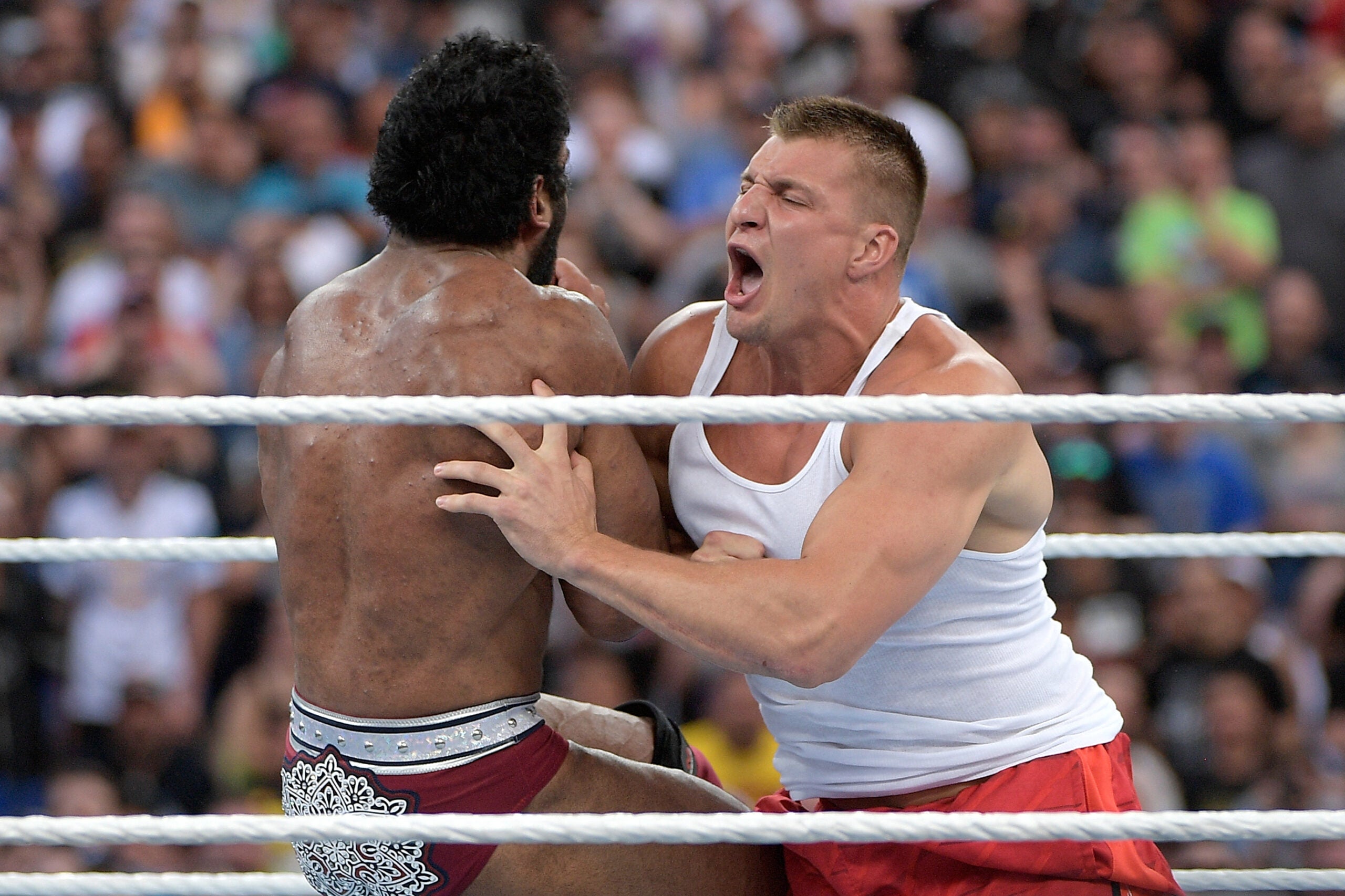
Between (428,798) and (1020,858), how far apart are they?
742 mm

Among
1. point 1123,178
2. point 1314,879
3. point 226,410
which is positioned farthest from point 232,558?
point 1123,178

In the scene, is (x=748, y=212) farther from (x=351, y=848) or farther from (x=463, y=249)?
(x=351, y=848)

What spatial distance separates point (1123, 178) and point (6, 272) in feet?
11.9

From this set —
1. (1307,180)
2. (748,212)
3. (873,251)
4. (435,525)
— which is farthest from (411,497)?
(1307,180)

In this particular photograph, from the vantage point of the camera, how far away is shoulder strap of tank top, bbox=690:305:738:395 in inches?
82.4

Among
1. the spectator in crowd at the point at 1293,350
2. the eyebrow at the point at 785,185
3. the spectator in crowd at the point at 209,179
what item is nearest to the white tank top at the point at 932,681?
the eyebrow at the point at 785,185

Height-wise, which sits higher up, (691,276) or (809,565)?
(809,565)

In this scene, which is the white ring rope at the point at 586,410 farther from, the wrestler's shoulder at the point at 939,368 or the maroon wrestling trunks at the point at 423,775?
the maroon wrestling trunks at the point at 423,775

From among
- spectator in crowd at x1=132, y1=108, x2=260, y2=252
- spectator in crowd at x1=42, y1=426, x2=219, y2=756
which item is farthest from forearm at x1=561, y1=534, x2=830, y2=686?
spectator in crowd at x1=132, y1=108, x2=260, y2=252

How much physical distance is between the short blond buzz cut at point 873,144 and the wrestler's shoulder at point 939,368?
14 cm

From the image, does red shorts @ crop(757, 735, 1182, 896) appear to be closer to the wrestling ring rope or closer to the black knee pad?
the black knee pad

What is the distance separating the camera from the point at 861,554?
5.54 ft

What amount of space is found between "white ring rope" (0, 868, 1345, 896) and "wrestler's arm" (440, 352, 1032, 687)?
50 centimetres

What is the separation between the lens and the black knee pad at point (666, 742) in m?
2.01
